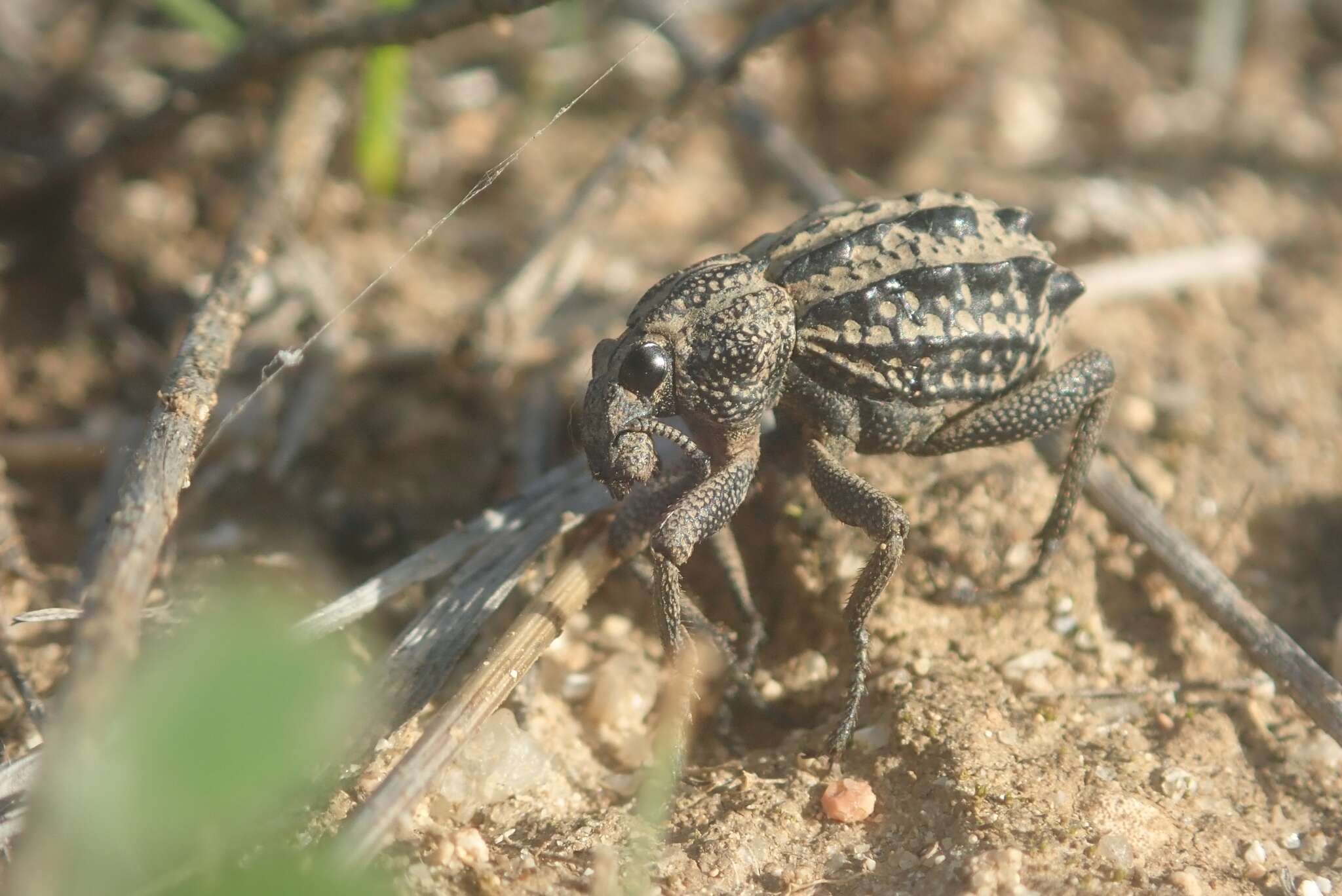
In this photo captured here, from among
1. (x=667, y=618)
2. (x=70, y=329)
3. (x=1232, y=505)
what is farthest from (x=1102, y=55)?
(x=70, y=329)

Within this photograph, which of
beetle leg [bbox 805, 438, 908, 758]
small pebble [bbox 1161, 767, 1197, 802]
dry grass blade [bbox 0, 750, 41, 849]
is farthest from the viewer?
beetle leg [bbox 805, 438, 908, 758]

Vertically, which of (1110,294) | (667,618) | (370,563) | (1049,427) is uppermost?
(370,563)

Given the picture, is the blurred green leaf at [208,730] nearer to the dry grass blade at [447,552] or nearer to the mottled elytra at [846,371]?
the dry grass blade at [447,552]

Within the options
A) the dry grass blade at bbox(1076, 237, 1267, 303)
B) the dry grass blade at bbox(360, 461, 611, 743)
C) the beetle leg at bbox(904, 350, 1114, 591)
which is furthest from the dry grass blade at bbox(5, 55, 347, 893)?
the dry grass blade at bbox(1076, 237, 1267, 303)

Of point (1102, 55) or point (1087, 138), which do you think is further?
point (1102, 55)

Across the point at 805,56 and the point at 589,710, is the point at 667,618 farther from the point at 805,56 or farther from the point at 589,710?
the point at 805,56

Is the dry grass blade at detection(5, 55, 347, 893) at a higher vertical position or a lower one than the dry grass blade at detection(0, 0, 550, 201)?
lower

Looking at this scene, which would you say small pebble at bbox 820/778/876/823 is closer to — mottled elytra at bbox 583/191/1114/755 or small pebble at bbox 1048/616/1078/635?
mottled elytra at bbox 583/191/1114/755
